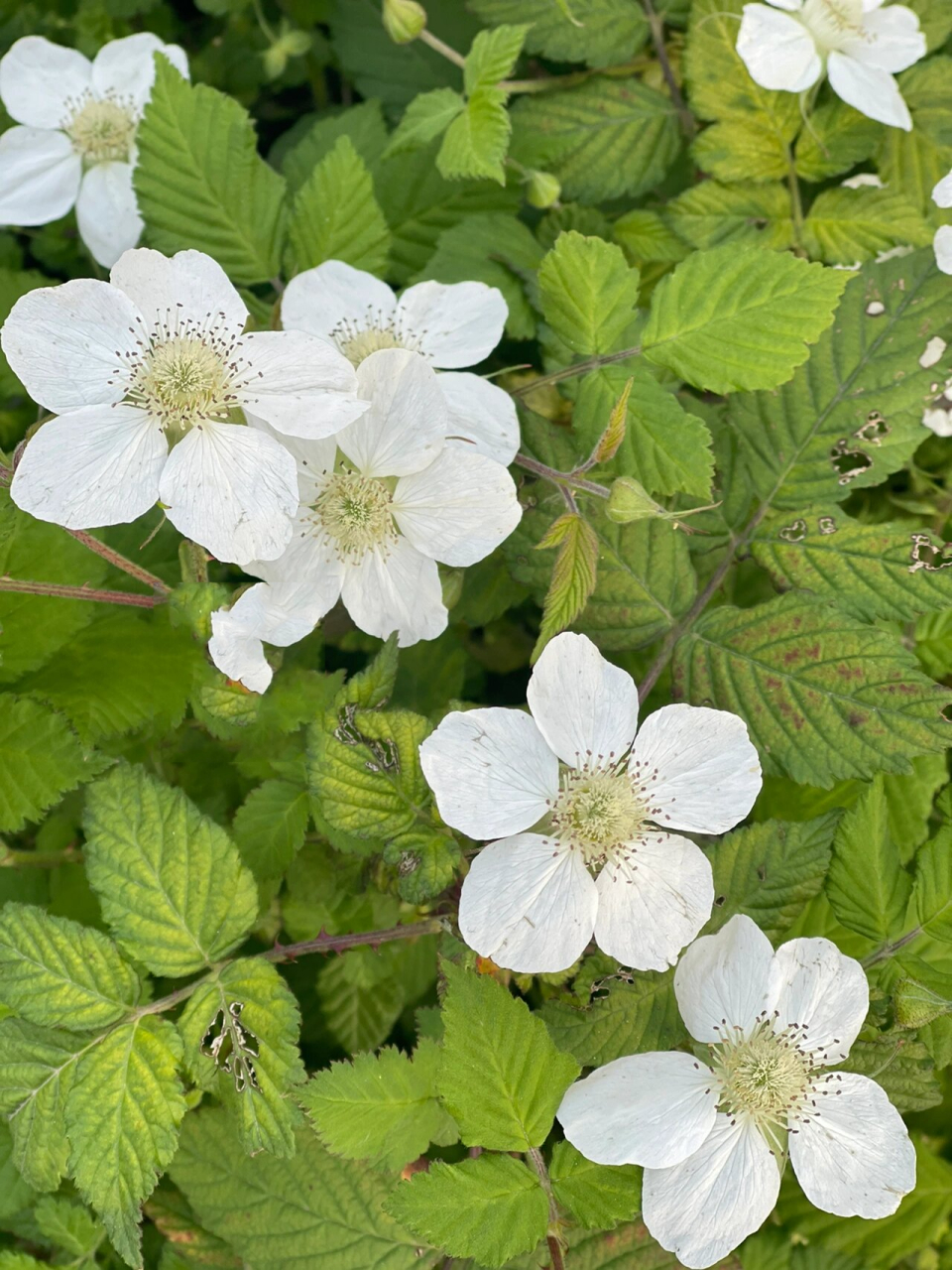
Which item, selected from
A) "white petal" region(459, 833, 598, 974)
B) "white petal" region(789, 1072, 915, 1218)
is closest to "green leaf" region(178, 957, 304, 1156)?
"white petal" region(459, 833, 598, 974)

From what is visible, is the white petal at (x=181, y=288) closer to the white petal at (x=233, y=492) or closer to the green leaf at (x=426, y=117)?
the white petal at (x=233, y=492)

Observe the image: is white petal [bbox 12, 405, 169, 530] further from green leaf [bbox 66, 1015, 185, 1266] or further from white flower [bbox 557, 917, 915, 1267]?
white flower [bbox 557, 917, 915, 1267]

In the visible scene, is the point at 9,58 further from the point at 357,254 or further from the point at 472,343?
the point at 472,343

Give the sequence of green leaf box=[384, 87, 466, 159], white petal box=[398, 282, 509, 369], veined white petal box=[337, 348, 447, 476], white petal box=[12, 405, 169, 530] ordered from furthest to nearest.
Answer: green leaf box=[384, 87, 466, 159]
white petal box=[398, 282, 509, 369]
veined white petal box=[337, 348, 447, 476]
white petal box=[12, 405, 169, 530]

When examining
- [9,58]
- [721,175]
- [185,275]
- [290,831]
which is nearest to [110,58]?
[9,58]

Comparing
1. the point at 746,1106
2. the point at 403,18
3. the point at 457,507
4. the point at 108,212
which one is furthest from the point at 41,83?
the point at 746,1106

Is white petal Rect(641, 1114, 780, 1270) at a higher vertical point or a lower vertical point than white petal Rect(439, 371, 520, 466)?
lower
